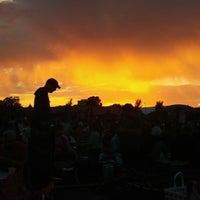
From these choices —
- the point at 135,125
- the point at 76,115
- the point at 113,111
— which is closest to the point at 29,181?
the point at 135,125

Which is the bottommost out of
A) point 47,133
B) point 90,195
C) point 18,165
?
point 90,195

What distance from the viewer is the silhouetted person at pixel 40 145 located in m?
7.19

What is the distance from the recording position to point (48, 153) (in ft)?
24.0

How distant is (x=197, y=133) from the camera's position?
617 inches

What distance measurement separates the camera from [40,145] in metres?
7.23

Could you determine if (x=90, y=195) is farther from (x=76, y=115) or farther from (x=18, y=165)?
(x=76, y=115)

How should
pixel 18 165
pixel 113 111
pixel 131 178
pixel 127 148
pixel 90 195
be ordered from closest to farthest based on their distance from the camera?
pixel 18 165, pixel 90 195, pixel 131 178, pixel 127 148, pixel 113 111

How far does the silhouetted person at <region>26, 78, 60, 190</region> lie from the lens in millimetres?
7188

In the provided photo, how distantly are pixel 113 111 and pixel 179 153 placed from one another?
18764mm

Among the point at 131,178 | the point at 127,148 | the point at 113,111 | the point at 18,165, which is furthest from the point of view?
the point at 113,111

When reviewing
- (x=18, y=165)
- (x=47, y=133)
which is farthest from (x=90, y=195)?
(x=47, y=133)

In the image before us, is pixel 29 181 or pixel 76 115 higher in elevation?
pixel 76 115

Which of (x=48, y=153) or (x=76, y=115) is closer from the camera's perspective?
(x=48, y=153)

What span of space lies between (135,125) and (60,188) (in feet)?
12.6
